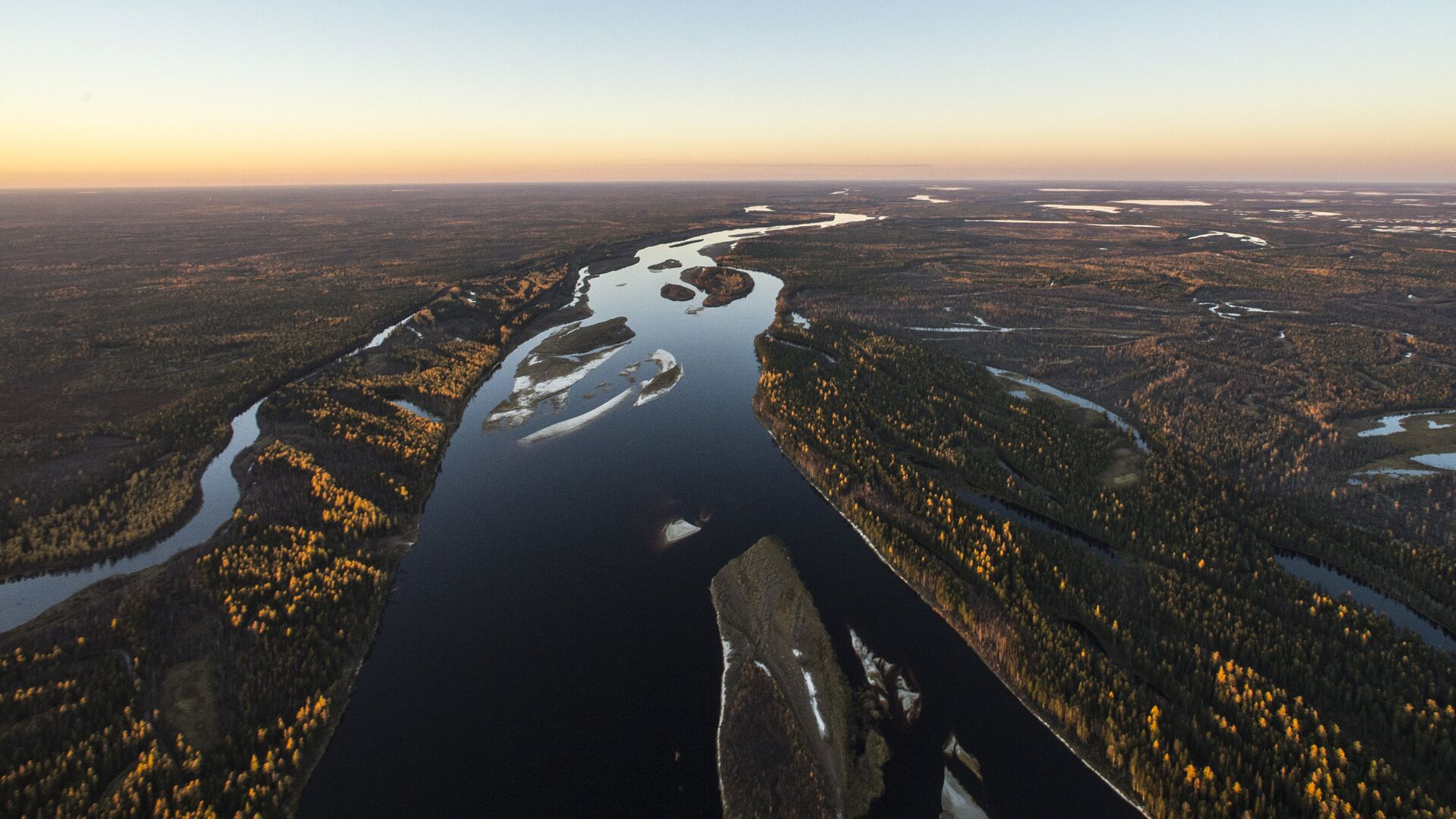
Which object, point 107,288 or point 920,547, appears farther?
point 107,288

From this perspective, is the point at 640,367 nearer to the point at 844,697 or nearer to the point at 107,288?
the point at 844,697

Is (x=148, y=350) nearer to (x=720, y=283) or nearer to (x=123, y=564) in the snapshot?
(x=123, y=564)

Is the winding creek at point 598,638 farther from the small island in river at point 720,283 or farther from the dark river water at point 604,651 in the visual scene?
the small island in river at point 720,283

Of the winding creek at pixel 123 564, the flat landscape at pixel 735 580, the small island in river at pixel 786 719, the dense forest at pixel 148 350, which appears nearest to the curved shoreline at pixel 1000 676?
the flat landscape at pixel 735 580

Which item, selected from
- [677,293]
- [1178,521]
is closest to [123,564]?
[1178,521]

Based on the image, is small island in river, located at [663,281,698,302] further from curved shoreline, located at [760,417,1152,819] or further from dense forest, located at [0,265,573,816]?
curved shoreline, located at [760,417,1152,819]

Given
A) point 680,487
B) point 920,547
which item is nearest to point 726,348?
point 680,487

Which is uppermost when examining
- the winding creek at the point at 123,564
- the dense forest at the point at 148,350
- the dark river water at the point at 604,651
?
the dense forest at the point at 148,350
